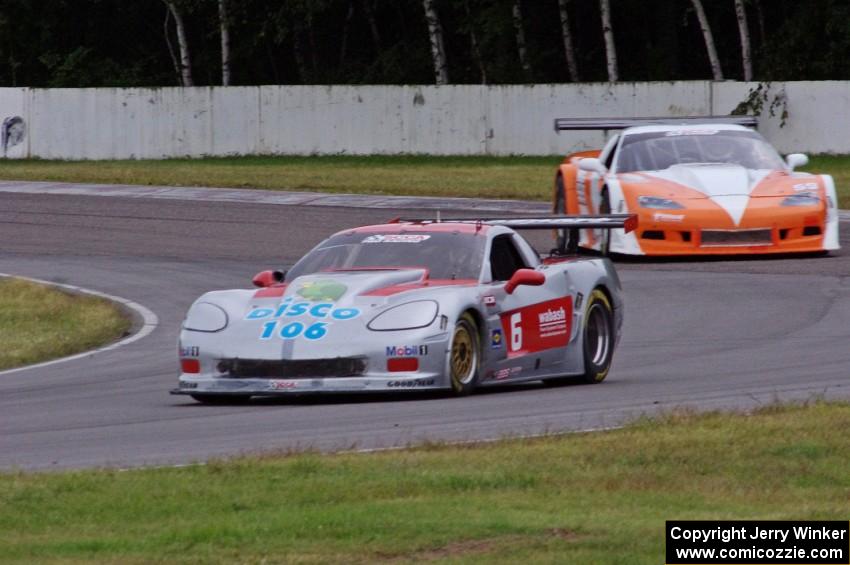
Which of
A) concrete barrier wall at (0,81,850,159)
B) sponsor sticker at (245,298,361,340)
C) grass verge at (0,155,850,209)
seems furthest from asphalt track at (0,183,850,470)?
concrete barrier wall at (0,81,850,159)

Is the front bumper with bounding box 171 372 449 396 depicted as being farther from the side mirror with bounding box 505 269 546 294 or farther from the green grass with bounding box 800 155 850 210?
the green grass with bounding box 800 155 850 210

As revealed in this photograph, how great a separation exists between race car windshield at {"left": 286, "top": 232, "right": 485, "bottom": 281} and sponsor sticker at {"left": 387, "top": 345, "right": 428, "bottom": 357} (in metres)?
1.12

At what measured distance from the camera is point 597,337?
1245 cm

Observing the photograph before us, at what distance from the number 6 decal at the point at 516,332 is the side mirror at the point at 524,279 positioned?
163mm

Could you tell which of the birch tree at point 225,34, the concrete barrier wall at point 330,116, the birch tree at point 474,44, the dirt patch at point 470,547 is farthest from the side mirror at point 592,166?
the birch tree at point 225,34

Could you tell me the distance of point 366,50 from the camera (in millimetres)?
55438

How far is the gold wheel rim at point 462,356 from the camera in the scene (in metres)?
10.8

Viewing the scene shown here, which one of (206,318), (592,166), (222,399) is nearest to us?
(206,318)

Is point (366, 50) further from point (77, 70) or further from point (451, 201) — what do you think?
point (451, 201)

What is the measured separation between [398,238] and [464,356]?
4.56ft

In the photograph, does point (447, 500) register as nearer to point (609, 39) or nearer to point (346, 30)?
point (609, 39)

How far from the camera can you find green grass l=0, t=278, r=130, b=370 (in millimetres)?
14891

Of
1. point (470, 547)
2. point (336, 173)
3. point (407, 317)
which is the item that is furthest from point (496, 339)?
point (336, 173)

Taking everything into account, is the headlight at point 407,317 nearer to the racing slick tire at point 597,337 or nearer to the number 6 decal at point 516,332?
the number 6 decal at point 516,332
